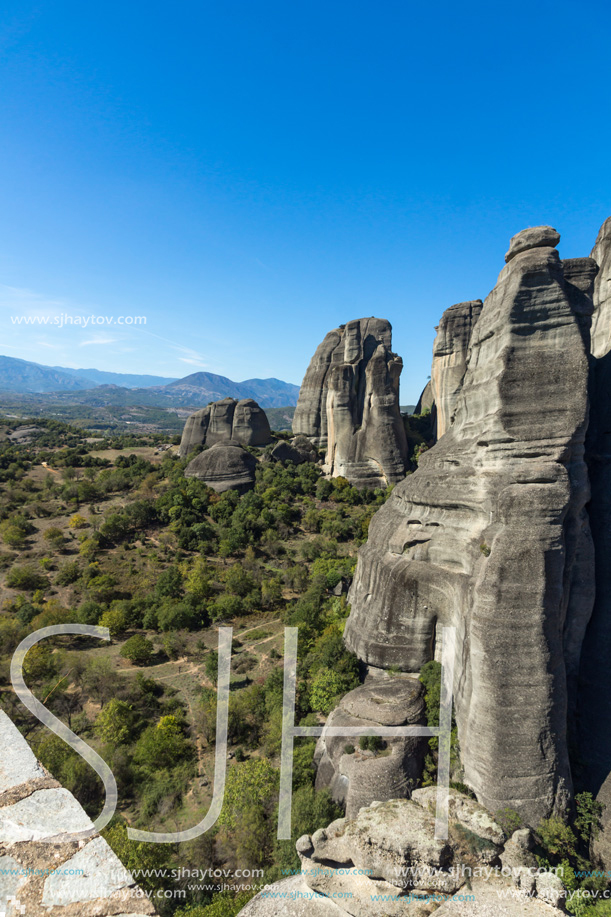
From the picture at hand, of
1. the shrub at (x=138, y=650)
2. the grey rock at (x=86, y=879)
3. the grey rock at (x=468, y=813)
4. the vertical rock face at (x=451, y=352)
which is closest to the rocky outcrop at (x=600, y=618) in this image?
the grey rock at (x=468, y=813)

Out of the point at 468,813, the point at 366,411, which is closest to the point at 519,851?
the point at 468,813

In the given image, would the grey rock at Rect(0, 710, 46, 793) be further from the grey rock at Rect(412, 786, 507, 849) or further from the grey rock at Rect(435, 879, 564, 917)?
the grey rock at Rect(412, 786, 507, 849)

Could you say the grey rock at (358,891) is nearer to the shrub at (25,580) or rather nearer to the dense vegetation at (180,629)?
the dense vegetation at (180,629)

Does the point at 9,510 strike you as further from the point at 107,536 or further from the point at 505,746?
the point at 505,746

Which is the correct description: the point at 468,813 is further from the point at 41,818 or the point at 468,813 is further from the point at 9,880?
the point at 9,880

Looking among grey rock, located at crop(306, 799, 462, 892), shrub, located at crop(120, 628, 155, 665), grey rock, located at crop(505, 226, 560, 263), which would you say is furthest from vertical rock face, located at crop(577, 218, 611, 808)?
shrub, located at crop(120, 628, 155, 665)

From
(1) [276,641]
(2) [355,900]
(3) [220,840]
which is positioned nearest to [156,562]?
(1) [276,641]
